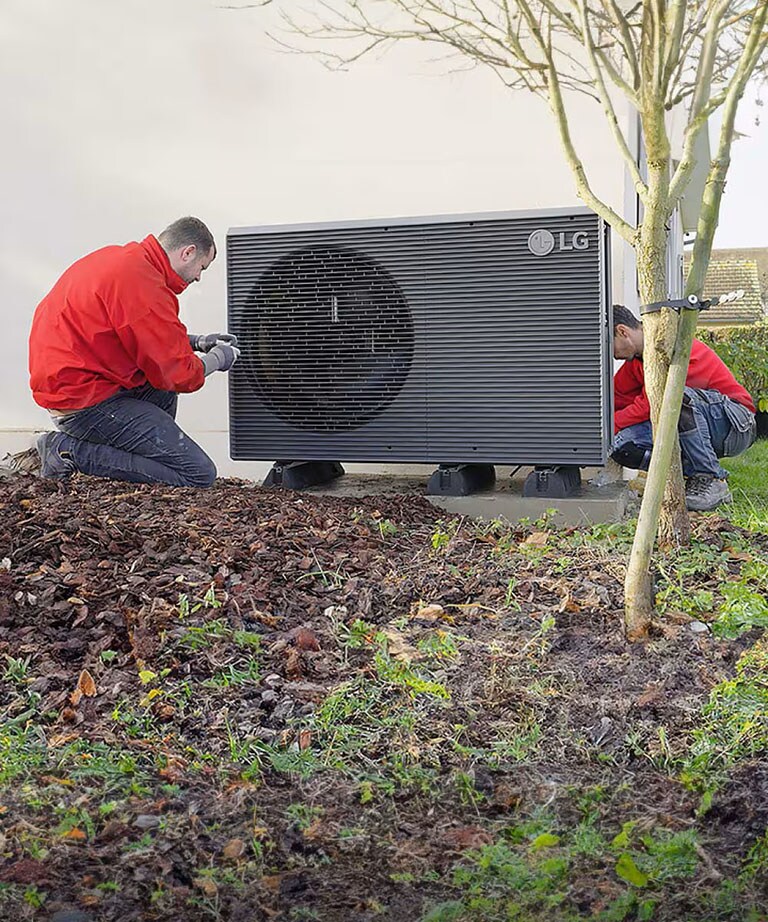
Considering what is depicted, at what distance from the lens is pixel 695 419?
4547mm

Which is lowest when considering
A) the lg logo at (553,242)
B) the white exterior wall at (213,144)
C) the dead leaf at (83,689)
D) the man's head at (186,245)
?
the dead leaf at (83,689)

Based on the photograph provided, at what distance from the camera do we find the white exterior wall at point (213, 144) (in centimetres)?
531

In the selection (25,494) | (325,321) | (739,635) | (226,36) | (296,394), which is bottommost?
(739,635)

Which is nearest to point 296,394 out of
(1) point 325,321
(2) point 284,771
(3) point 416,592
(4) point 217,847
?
(1) point 325,321

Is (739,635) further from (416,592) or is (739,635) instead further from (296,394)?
(296,394)

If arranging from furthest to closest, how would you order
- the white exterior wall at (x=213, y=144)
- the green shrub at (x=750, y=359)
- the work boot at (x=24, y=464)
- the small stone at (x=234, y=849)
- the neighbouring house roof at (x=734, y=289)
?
the neighbouring house roof at (x=734, y=289)
the green shrub at (x=750, y=359)
the white exterior wall at (x=213, y=144)
the work boot at (x=24, y=464)
the small stone at (x=234, y=849)

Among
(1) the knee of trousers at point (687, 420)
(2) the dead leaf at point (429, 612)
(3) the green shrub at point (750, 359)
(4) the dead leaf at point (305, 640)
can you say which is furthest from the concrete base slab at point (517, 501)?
(3) the green shrub at point (750, 359)

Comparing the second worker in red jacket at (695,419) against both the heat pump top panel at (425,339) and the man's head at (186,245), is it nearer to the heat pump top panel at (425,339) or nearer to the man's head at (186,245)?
the heat pump top panel at (425,339)

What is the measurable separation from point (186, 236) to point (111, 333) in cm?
55

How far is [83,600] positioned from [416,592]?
88 centimetres

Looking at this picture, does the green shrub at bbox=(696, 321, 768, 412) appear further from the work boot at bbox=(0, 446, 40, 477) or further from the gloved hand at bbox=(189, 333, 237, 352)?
the work boot at bbox=(0, 446, 40, 477)

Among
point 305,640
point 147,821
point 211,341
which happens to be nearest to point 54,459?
point 211,341

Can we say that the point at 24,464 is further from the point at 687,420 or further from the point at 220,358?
the point at 687,420

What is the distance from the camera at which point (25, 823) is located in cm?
191
